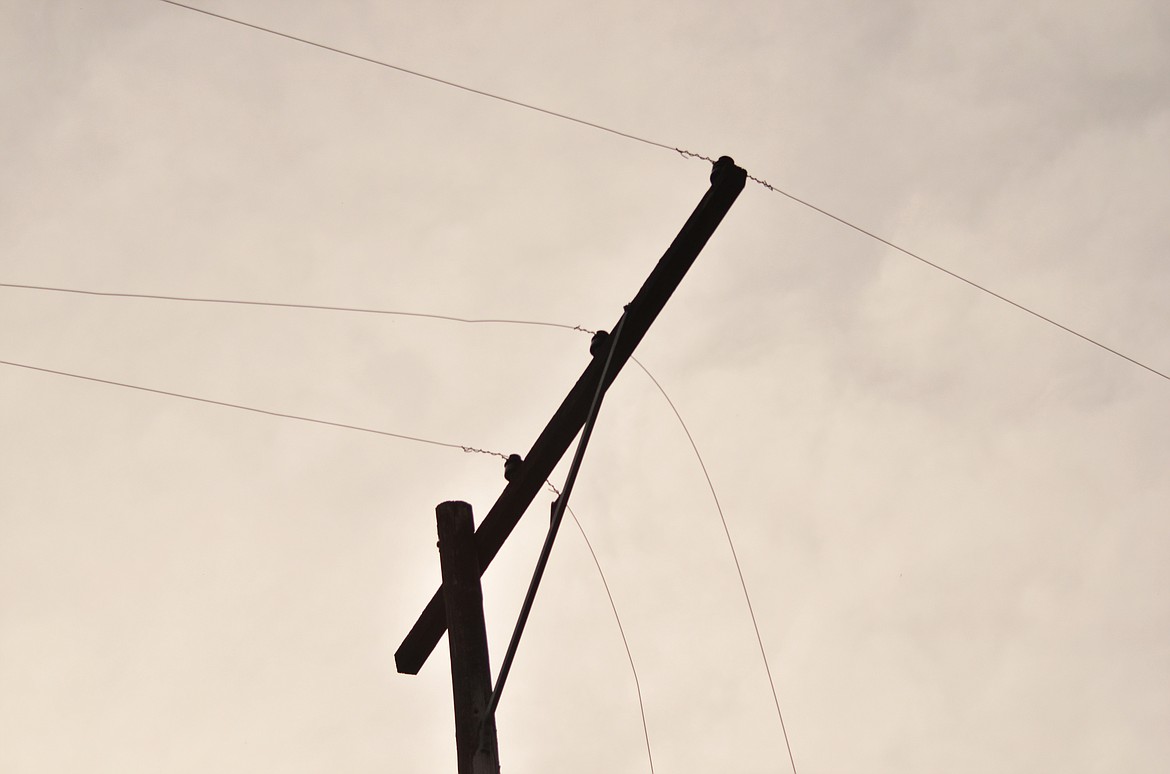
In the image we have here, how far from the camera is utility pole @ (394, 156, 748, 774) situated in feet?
16.6

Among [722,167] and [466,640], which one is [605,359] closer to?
[722,167]

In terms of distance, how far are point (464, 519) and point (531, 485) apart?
0.42 m

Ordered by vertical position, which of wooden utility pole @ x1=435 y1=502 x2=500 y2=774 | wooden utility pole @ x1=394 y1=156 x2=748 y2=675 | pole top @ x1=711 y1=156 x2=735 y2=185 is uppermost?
pole top @ x1=711 y1=156 x2=735 y2=185

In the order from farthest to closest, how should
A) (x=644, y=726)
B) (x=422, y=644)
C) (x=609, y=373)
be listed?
1. (x=644, y=726)
2. (x=422, y=644)
3. (x=609, y=373)

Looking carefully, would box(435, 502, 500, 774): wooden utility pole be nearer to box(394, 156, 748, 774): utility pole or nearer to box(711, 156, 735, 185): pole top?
box(394, 156, 748, 774): utility pole

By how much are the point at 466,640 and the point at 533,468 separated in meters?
0.98

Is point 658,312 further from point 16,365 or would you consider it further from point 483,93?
point 16,365

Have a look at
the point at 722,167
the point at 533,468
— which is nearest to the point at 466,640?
the point at 533,468

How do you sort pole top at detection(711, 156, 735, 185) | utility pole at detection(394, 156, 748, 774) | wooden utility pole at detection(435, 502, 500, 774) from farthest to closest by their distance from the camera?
pole top at detection(711, 156, 735, 185)
utility pole at detection(394, 156, 748, 774)
wooden utility pole at detection(435, 502, 500, 774)

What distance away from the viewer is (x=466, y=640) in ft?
16.6

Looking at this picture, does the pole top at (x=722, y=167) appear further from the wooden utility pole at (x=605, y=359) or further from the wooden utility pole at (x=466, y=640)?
the wooden utility pole at (x=466, y=640)

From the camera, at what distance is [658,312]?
5.36 meters

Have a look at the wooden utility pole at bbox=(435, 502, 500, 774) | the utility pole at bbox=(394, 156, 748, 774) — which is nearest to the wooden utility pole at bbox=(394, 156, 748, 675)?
the utility pole at bbox=(394, 156, 748, 774)

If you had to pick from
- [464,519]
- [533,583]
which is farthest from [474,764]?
[464,519]
